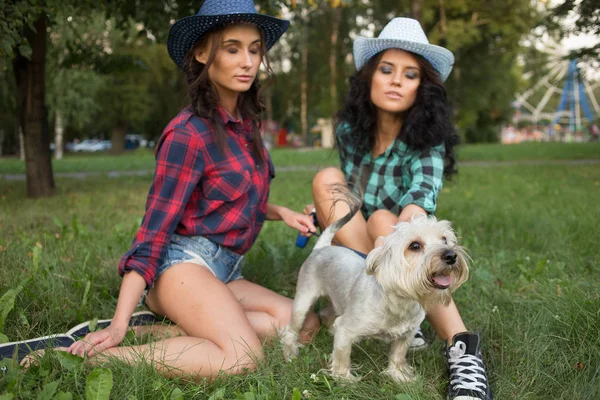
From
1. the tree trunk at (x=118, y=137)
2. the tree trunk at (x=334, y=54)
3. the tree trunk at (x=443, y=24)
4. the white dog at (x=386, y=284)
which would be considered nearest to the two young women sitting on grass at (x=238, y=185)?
the white dog at (x=386, y=284)

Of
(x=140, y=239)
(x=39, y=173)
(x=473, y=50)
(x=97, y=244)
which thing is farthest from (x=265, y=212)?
(x=473, y=50)

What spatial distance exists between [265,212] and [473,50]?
25108 millimetres

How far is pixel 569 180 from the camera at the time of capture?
9938mm

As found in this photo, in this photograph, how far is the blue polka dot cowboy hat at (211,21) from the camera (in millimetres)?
2891

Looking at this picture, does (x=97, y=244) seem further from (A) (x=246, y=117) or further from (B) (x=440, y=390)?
(B) (x=440, y=390)

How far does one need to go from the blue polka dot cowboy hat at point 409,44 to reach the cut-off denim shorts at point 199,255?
1.55 meters

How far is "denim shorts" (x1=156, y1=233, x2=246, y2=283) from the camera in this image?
291 centimetres

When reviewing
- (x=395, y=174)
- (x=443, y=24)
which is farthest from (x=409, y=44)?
(x=443, y=24)

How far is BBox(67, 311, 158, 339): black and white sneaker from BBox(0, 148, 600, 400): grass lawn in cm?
23

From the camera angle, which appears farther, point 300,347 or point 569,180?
point 569,180

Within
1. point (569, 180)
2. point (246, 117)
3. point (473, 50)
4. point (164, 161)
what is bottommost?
point (569, 180)

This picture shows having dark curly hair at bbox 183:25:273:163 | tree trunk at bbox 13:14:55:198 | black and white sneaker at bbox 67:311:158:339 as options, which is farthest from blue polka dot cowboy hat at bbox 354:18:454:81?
tree trunk at bbox 13:14:55:198

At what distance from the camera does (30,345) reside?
8.36 feet

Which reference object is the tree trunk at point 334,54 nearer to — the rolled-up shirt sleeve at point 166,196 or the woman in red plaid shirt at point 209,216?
the woman in red plaid shirt at point 209,216
